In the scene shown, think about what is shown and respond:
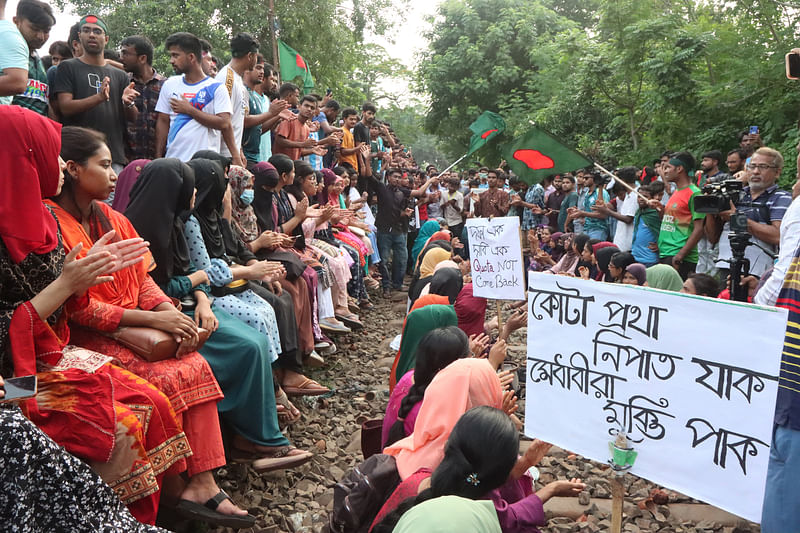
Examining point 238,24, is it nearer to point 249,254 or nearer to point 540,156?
point 540,156

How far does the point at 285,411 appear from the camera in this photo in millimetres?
4457

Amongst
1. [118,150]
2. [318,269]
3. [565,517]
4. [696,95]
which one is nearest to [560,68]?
[696,95]

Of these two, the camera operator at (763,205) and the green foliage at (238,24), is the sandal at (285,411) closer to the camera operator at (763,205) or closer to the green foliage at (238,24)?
the camera operator at (763,205)

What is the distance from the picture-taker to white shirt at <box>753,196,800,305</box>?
88.5 inches

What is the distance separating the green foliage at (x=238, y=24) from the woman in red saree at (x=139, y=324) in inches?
506

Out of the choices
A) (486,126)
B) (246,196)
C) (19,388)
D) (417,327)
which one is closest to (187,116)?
(246,196)

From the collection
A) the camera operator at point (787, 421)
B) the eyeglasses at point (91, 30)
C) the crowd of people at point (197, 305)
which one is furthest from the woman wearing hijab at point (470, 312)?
the eyeglasses at point (91, 30)

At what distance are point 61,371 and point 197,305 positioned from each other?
1.25 meters

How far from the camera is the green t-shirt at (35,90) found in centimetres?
442

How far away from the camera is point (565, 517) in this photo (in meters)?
3.54

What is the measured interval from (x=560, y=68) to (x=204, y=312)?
17.9m

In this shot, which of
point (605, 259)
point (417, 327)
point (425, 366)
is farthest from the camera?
point (605, 259)

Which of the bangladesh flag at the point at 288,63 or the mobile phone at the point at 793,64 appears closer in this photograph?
the mobile phone at the point at 793,64

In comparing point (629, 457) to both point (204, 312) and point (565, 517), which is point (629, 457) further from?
point (204, 312)
